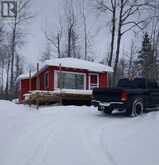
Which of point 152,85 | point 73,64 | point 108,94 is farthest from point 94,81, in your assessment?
point 108,94

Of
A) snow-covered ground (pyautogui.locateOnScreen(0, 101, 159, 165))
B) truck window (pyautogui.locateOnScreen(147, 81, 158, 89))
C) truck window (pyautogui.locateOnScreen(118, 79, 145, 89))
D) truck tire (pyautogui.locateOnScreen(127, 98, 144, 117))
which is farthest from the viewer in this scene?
truck window (pyautogui.locateOnScreen(147, 81, 158, 89))

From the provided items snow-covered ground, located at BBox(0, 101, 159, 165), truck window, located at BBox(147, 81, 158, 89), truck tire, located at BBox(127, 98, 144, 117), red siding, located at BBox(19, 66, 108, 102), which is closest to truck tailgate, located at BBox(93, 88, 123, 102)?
truck tire, located at BBox(127, 98, 144, 117)

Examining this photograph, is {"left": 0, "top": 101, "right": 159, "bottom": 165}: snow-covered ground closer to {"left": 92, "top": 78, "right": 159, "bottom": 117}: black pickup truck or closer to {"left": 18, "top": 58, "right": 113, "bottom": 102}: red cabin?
{"left": 92, "top": 78, "right": 159, "bottom": 117}: black pickup truck

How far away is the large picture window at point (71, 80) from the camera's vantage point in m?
19.4

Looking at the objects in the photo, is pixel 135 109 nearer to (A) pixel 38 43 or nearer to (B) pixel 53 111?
(B) pixel 53 111

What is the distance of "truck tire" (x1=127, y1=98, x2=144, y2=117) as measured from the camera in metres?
12.6

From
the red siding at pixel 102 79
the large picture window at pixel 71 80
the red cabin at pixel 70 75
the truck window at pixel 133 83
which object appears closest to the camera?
the truck window at pixel 133 83

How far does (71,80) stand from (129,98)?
8145mm

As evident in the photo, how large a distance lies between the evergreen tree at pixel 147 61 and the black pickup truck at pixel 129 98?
2095cm

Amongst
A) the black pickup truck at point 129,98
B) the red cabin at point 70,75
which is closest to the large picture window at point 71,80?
the red cabin at point 70,75

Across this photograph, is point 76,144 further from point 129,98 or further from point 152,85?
point 152,85

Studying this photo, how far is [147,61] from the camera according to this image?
40219 mm

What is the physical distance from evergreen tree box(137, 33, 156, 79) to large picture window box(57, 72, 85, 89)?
1645 cm

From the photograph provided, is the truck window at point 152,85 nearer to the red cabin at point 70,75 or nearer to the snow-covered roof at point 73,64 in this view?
the red cabin at point 70,75
